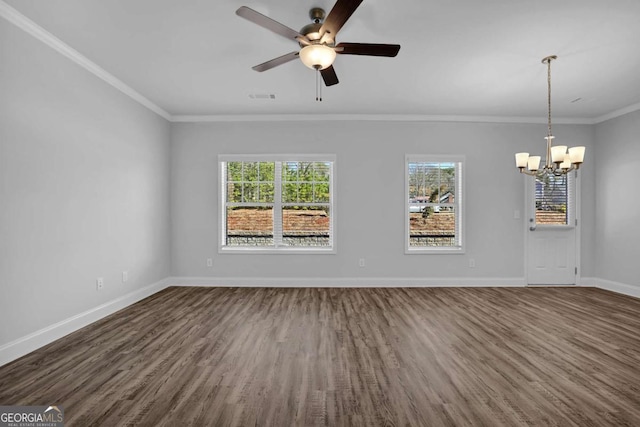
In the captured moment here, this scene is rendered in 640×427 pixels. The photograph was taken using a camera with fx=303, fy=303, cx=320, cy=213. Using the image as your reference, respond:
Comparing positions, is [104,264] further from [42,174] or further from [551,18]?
[551,18]

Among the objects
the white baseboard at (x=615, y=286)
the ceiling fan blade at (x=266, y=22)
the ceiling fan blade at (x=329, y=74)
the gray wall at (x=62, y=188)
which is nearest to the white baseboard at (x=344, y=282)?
the gray wall at (x=62, y=188)

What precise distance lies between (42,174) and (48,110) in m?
0.62

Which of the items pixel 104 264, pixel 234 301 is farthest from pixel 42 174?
pixel 234 301

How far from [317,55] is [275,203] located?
3.11 meters

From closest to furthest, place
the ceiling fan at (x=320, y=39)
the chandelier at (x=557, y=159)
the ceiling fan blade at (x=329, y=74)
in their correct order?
the ceiling fan at (x=320, y=39), the ceiling fan blade at (x=329, y=74), the chandelier at (x=557, y=159)

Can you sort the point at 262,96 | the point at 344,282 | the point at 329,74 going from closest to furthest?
the point at 329,74, the point at 262,96, the point at 344,282

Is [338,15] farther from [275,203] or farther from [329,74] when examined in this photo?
[275,203]

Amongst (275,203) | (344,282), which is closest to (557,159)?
(344,282)

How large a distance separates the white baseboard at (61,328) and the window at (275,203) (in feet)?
5.22

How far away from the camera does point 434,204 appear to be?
17.0ft

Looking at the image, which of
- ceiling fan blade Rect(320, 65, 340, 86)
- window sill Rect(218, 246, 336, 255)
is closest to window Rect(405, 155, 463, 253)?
window sill Rect(218, 246, 336, 255)

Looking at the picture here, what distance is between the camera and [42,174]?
2.78 meters

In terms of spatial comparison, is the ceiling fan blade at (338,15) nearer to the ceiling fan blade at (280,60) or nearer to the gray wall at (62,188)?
the ceiling fan blade at (280,60)

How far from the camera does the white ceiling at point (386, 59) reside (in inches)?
97.1
